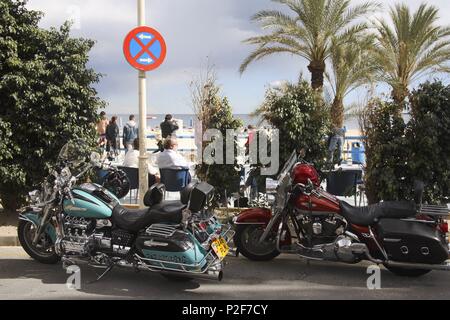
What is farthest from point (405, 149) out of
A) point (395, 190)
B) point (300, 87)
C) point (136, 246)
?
point (136, 246)

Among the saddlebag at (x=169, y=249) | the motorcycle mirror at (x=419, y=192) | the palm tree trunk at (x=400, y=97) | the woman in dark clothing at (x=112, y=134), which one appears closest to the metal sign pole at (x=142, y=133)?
the saddlebag at (x=169, y=249)

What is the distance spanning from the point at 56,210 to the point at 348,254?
131 inches

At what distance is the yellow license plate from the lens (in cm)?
517

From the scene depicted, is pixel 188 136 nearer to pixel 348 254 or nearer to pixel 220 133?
pixel 220 133

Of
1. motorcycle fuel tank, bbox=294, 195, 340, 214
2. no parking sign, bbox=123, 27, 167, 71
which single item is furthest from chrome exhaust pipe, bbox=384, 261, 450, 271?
no parking sign, bbox=123, 27, 167, 71

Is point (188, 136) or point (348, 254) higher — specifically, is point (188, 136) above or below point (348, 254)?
above

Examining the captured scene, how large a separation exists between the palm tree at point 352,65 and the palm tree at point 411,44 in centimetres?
71

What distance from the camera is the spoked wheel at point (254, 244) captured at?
20.6ft

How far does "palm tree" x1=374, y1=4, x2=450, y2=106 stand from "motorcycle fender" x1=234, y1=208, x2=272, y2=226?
470 inches

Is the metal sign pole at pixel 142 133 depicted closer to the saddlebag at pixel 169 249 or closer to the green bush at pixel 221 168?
the green bush at pixel 221 168

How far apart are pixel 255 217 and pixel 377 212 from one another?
4.85 feet

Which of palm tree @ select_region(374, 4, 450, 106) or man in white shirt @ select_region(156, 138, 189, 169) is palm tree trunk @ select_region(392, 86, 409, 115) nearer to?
man in white shirt @ select_region(156, 138, 189, 169)

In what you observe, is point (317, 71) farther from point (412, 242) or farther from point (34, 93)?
point (412, 242)
